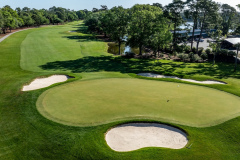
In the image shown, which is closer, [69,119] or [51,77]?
[69,119]

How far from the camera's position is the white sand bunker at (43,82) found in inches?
943

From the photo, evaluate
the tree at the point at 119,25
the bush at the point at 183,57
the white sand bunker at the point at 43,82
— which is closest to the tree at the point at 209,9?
the bush at the point at 183,57

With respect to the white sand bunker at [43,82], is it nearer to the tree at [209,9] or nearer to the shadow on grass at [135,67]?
the shadow on grass at [135,67]

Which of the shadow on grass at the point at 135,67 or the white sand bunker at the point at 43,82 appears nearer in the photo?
the white sand bunker at the point at 43,82

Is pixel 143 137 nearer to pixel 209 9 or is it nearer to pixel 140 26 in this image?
pixel 140 26

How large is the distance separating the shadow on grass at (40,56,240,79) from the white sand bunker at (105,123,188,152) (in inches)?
681

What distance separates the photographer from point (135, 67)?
34688mm

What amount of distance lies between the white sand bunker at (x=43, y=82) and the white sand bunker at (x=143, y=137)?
15.0m

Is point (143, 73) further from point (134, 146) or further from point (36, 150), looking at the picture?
point (36, 150)

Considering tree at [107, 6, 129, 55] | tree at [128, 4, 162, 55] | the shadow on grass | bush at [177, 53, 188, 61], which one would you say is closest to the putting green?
the shadow on grass

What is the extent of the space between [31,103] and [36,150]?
26.0ft

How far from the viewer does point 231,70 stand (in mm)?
34312

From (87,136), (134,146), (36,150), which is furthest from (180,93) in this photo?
(36,150)

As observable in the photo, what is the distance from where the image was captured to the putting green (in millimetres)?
15359
